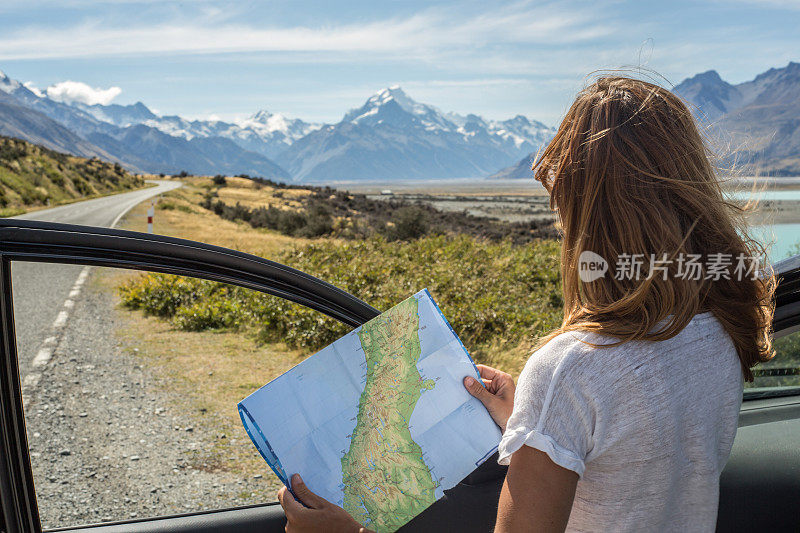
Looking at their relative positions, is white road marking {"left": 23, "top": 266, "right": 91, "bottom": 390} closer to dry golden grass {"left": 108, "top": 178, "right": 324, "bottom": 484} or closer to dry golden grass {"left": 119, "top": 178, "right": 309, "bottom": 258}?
dry golden grass {"left": 108, "top": 178, "right": 324, "bottom": 484}

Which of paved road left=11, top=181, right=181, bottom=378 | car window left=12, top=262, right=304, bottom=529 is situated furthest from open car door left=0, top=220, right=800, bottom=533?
paved road left=11, top=181, right=181, bottom=378

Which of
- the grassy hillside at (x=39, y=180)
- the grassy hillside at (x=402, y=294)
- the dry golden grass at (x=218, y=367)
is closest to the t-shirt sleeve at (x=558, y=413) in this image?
the dry golden grass at (x=218, y=367)

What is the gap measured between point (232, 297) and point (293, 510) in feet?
23.4

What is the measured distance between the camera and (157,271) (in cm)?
125

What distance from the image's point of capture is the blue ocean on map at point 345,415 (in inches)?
41.3

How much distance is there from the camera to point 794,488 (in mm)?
1540

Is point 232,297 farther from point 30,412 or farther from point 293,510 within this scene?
point 293,510

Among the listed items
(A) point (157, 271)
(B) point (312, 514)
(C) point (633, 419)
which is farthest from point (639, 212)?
(A) point (157, 271)

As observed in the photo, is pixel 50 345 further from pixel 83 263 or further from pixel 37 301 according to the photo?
pixel 83 263

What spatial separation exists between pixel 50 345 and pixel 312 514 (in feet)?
21.2

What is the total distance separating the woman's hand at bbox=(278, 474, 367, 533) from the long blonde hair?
1.59ft

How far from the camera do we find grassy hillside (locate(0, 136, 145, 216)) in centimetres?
2828

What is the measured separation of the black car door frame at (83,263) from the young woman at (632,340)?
45cm

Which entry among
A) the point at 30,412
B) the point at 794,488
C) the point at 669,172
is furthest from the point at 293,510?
the point at 30,412
